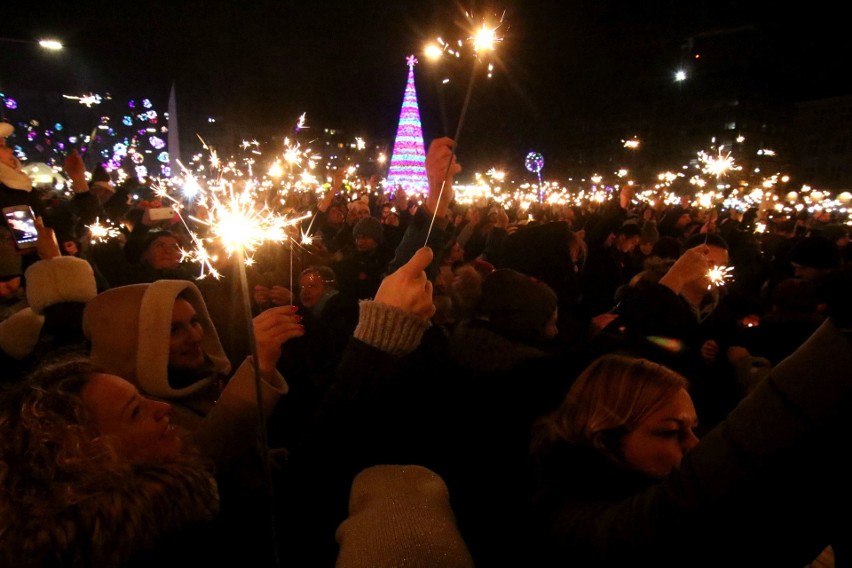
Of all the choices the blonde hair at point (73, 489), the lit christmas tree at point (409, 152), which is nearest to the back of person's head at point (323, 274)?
the blonde hair at point (73, 489)

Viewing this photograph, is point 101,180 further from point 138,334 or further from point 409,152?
point 409,152

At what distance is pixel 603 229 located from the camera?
8.57m

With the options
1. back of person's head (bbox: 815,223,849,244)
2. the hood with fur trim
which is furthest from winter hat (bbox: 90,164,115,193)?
back of person's head (bbox: 815,223,849,244)

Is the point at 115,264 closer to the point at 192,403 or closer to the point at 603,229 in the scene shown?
the point at 192,403

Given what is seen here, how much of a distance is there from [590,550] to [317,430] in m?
0.99

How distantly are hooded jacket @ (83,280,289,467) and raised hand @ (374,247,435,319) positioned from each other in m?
0.65

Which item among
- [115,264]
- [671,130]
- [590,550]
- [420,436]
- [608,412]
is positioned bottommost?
[115,264]

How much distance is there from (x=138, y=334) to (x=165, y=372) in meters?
0.24

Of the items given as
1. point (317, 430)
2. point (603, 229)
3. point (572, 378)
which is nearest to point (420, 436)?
point (317, 430)

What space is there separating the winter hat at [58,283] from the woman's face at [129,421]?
2.05 m

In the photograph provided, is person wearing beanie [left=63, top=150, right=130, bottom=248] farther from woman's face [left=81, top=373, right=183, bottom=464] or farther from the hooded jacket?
woman's face [left=81, top=373, right=183, bottom=464]

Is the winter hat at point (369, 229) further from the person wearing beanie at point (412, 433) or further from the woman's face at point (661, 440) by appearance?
the woman's face at point (661, 440)

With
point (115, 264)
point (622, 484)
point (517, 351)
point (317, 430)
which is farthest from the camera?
point (115, 264)

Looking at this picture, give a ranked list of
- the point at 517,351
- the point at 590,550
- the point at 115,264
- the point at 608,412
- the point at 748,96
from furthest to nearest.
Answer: the point at 748,96 → the point at 115,264 → the point at 517,351 → the point at 608,412 → the point at 590,550
